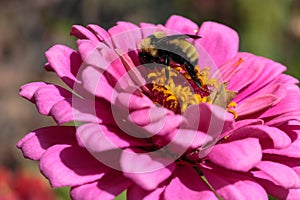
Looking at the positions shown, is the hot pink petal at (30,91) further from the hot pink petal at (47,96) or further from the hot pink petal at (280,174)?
the hot pink petal at (280,174)

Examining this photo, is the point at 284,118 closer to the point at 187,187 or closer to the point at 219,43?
the point at 187,187

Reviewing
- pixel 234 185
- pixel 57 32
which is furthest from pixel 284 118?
pixel 57 32

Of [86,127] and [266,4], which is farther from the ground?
[86,127]

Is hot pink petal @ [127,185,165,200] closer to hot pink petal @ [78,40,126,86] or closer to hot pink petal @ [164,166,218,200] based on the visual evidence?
hot pink petal @ [164,166,218,200]

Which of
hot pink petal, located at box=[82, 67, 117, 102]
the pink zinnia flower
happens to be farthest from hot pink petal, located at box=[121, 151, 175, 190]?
hot pink petal, located at box=[82, 67, 117, 102]

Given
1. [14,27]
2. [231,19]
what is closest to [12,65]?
[14,27]

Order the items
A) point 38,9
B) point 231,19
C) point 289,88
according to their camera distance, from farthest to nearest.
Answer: point 38,9 < point 231,19 < point 289,88

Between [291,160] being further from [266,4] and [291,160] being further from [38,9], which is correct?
[38,9]
